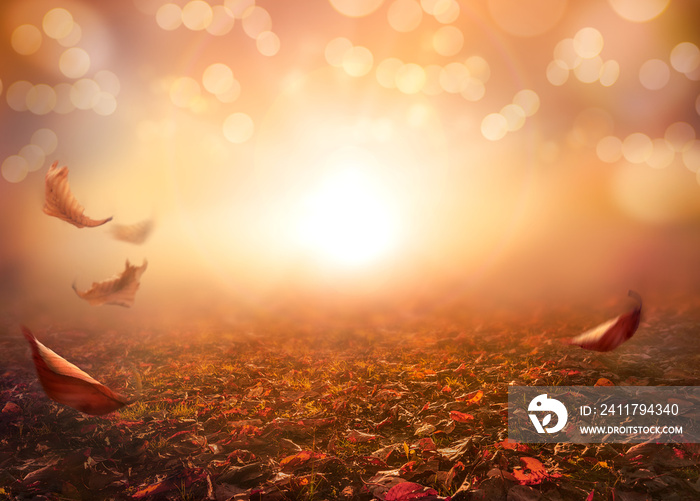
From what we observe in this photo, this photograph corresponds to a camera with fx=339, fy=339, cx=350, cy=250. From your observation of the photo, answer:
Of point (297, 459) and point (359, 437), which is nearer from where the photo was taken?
point (297, 459)

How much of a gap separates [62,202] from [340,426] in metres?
3.10

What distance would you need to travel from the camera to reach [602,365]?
14.6 ft

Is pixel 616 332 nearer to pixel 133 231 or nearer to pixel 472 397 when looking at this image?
pixel 472 397

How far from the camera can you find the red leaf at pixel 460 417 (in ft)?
11.0

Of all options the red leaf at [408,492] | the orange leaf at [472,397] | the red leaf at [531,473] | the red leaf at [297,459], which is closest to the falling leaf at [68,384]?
the red leaf at [297,459]

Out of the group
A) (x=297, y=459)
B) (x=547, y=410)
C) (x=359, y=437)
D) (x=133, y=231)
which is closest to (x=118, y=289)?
(x=133, y=231)

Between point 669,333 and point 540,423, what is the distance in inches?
172

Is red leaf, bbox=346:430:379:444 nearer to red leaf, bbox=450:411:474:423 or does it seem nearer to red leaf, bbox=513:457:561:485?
red leaf, bbox=450:411:474:423

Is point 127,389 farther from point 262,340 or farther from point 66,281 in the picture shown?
point 66,281

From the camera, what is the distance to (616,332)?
9.16ft

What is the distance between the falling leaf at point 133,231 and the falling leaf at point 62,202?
23.4 inches

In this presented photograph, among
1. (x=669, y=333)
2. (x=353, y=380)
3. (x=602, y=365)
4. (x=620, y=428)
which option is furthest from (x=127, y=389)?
(x=669, y=333)

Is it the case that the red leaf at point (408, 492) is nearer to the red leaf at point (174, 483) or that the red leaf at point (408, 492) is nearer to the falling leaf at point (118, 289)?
the red leaf at point (174, 483)

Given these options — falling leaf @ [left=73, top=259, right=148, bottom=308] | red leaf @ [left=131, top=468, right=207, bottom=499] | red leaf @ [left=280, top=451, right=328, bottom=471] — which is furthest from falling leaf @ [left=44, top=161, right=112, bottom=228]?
red leaf @ [left=280, top=451, right=328, bottom=471]
